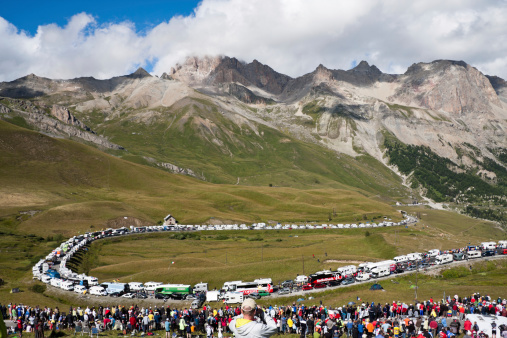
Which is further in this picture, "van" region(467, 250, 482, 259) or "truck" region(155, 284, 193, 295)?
"van" region(467, 250, 482, 259)

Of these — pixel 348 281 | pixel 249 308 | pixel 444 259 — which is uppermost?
pixel 249 308

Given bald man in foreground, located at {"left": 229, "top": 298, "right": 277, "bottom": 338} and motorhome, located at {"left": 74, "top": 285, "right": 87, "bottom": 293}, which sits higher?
bald man in foreground, located at {"left": 229, "top": 298, "right": 277, "bottom": 338}

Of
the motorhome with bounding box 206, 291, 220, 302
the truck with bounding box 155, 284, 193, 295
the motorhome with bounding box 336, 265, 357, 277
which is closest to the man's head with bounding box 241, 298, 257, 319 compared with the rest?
the motorhome with bounding box 206, 291, 220, 302

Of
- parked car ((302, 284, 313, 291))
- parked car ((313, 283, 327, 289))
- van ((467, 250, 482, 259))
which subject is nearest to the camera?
parked car ((302, 284, 313, 291))

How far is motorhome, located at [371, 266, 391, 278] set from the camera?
8669cm

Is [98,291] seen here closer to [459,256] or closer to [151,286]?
[151,286]

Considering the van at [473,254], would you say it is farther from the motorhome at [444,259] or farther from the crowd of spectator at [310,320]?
the crowd of spectator at [310,320]

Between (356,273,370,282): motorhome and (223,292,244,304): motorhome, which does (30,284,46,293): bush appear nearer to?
(223,292,244,304): motorhome

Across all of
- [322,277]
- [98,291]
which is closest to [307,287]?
[322,277]

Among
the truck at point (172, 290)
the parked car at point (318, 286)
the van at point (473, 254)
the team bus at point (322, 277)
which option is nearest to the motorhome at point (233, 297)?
the truck at point (172, 290)

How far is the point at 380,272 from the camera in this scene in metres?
87.3

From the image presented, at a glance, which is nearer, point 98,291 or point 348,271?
point 98,291

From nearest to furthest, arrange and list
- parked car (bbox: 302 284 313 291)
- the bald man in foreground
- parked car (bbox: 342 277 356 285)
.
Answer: the bald man in foreground, parked car (bbox: 302 284 313 291), parked car (bbox: 342 277 356 285)

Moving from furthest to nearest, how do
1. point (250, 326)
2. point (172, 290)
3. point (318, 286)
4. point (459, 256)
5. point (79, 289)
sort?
1. point (459, 256)
2. point (79, 289)
3. point (318, 286)
4. point (172, 290)
5. point (250, 326)
